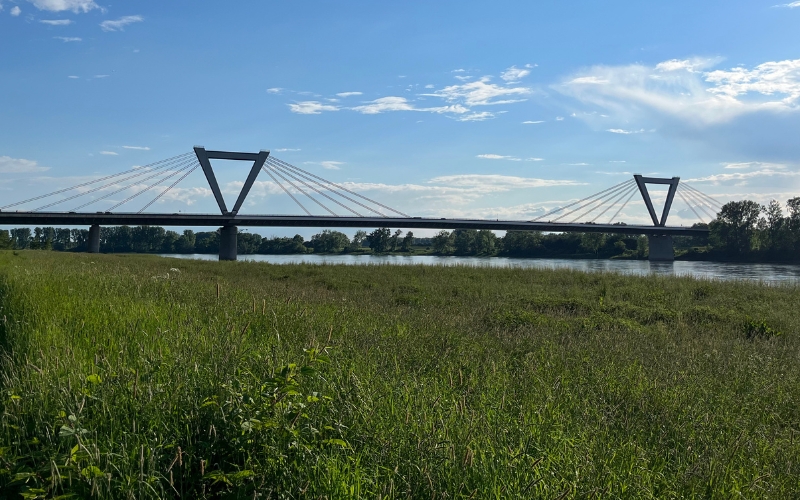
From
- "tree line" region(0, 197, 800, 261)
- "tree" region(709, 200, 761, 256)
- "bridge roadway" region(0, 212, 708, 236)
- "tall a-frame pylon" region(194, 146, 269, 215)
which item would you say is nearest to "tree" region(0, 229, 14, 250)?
"tree line" region(0, 197, 800, 261)

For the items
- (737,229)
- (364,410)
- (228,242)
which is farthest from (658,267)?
(364,410)

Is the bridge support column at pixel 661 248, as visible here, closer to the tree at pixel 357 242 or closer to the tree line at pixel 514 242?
the tree line at pixel 514 242

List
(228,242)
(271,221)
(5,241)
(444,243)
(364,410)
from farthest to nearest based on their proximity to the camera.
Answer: (444,243) → (5,241) → (271,221) → (228,242) → (364,410)

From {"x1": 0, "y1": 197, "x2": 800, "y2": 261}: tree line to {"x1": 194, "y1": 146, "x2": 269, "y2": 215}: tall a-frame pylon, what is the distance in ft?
44.7

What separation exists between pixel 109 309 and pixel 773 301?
47.4 ft

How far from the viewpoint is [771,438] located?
3.97 metres

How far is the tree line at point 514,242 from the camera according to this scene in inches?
2446

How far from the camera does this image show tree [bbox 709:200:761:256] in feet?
206

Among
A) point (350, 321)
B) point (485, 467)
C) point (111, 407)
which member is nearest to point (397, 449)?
point (485, 467)

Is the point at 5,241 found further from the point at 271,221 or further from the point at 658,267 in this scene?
the point at 658,267

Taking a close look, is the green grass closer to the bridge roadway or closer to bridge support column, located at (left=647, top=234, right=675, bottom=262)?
the bridge roadway

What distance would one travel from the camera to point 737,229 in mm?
63906

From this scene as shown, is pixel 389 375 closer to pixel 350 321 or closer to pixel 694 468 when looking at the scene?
pixel 694 468

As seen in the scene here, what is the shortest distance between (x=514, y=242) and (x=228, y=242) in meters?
42.3
